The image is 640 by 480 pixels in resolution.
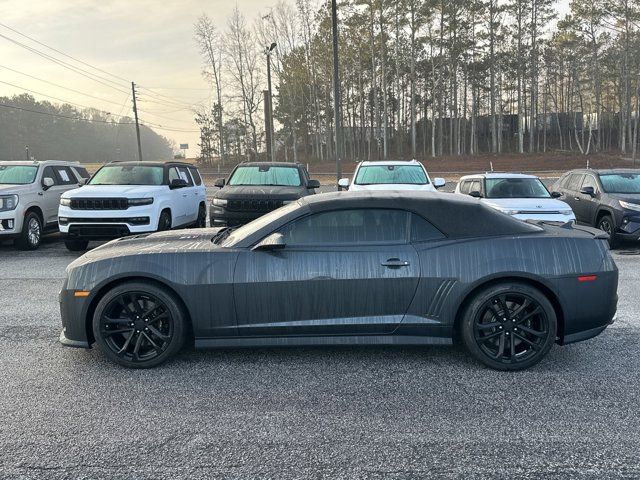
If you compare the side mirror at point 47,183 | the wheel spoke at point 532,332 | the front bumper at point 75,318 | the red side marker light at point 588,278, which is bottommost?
the wheel spoke at point 532,332

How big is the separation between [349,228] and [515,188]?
7403mm

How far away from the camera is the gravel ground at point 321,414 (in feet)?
9.53

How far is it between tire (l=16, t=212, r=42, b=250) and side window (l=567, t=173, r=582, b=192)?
40.1ft

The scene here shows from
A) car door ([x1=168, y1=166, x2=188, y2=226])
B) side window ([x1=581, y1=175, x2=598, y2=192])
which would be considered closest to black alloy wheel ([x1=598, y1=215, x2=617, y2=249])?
side window ([x1=581, y1=175, x2=598, y2=192])

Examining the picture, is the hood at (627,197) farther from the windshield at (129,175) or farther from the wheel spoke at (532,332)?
the windshield at (129,175)

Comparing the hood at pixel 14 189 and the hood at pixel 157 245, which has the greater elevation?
the hood at pixel 14 189

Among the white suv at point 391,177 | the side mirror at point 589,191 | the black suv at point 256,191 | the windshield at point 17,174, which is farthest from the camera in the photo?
the windshield at point 17,174

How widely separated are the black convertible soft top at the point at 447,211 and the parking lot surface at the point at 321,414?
1.15 metres

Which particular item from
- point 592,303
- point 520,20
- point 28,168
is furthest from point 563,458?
point 520,20

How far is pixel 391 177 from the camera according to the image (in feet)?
37.8

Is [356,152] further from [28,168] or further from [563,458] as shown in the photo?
[563,458]

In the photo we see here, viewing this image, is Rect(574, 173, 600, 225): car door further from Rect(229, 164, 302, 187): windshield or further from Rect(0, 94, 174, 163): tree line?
Rect(0, 94, 174, 163): tree line

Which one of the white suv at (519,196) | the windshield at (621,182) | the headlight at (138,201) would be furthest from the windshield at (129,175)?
the windshield at (621,182)

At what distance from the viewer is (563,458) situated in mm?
2947
